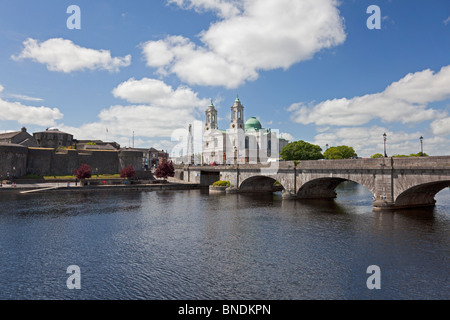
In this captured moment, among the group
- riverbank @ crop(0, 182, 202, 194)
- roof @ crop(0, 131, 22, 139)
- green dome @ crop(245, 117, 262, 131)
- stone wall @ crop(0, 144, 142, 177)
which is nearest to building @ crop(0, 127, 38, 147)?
roof @ crop(0, 131, 22, 139)

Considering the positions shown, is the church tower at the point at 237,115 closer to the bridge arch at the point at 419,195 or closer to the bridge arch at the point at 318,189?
the bridge arch at the point at 318,189

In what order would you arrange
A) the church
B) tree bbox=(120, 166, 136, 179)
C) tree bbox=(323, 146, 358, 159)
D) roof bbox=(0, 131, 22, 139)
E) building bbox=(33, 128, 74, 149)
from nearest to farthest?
tree bbox=(120, 166, 136, 179), roof bbox=(0, 131, 22, 139), building bbox=(33, 128, 74, 149), tree bbox=(323, 146, 358, 159), the church

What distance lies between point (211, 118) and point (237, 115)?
53.3 ft

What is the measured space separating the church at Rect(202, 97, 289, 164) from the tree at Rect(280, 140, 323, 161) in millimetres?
25717

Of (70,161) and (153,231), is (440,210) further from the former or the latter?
(70,161)

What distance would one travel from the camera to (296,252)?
23.0 m

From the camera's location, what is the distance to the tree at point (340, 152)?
117 metres

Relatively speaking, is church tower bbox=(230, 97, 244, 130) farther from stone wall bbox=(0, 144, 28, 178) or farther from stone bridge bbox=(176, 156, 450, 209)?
stone wall bbox=(0, 144, 28, 178)

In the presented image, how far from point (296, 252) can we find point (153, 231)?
14736 mm

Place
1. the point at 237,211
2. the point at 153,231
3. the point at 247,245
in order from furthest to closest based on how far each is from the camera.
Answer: the point at 237,211, the point at 153,231, the point at 247,245

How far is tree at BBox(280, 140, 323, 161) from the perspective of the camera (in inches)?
4299
